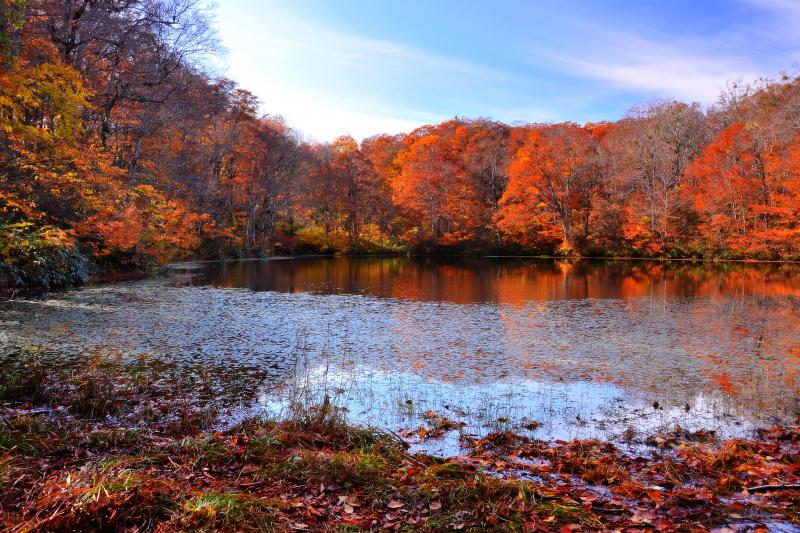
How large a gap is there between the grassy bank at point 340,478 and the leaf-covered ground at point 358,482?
14 mm

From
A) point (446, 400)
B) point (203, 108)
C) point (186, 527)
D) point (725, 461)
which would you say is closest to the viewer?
point (186, 527)

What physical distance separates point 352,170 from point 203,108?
86.0 ft

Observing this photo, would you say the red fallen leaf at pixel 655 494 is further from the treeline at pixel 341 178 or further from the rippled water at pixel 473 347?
the treeline at pixel 341 178

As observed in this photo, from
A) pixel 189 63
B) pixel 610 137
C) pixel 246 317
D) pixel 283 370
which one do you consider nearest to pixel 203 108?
pixel 189 63

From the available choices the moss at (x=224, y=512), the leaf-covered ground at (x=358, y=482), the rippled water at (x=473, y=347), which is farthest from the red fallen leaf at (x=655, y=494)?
the moss at (x=224, y=512)

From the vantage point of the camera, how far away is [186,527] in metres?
3.23

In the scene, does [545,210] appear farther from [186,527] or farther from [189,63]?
[186,527]

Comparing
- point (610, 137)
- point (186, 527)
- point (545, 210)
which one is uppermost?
point (610, 137)

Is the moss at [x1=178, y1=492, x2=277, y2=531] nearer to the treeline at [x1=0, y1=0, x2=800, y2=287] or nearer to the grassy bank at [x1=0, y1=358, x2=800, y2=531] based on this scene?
the grassy bank at [x1=0, y1=358, x2=800, y2=531]

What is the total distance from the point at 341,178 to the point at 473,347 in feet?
146

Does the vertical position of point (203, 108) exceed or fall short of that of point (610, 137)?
it falls short

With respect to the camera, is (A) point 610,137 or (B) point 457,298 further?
(A) point 610,137

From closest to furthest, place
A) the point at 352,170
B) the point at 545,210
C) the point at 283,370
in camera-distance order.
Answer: the point at 283,370, the point at 545,210, the point at 352,170

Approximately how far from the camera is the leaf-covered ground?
11.1 ft
